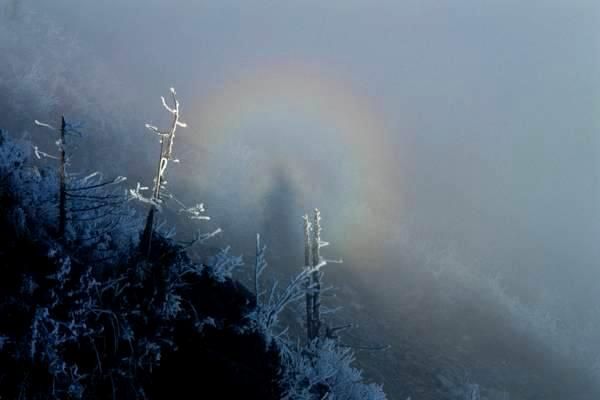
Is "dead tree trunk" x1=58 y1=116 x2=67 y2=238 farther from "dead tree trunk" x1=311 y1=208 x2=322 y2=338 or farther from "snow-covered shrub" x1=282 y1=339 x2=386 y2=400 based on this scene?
"dead tree trunk" x1=311 y1=208 x2=322 y2=338

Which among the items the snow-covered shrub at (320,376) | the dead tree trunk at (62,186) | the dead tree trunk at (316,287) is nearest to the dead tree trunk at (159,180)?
the dead tree trunk at (62,186)

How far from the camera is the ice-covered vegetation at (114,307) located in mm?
5750

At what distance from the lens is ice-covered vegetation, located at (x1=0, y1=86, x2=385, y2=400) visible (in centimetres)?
575

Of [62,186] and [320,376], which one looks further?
[320,376]

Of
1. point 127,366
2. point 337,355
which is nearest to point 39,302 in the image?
point 127,366

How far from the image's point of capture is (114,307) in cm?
650

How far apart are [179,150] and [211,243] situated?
9.59m

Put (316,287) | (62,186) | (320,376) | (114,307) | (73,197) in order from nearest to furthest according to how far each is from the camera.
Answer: (62,186)
(114,307)
(73,197)
(320,376)
(316,287)

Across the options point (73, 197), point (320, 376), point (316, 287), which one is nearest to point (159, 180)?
point (73, 197)

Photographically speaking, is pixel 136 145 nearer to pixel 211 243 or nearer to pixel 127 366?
pixel 211 243

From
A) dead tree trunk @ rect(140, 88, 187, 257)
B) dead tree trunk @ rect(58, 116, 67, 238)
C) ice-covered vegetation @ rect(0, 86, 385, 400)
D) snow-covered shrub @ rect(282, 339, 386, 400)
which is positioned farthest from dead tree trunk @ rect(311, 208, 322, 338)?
dead tree trunk @ rect(58, 116, 67, 238)

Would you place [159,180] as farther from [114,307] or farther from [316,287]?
[316,287]

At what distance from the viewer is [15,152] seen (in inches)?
258

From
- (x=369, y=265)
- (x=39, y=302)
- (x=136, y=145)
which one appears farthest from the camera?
(x=369, y=265)
